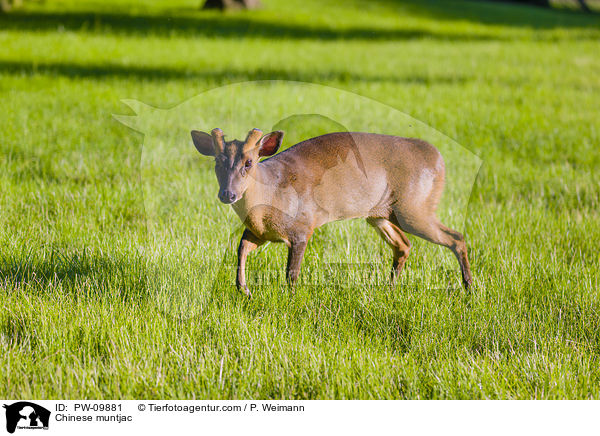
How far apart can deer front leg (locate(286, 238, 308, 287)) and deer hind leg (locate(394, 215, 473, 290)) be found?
41 cm

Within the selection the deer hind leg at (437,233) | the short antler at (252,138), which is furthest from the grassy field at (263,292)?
the short antler at (252,138)

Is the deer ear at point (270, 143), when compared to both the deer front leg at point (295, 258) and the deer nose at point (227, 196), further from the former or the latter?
the deer front leg at point (295, 258)

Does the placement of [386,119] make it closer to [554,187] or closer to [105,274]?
[105,274]

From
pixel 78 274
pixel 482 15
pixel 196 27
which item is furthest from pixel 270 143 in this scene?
pixel 482 15

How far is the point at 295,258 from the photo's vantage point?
7.39 ft

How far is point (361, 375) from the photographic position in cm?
238

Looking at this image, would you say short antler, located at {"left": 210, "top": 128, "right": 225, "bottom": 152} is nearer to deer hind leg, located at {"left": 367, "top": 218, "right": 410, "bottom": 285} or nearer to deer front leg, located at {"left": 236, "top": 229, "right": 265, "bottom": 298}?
deer front leg, located at {"left": 236, "top": 229, "right": 265, "bottom": 298}

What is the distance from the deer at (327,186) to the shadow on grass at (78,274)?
2.37 ft

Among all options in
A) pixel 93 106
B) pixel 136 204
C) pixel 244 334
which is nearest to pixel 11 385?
pixel 244 334

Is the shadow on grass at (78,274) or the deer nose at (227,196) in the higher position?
the deer nose at (227,196)

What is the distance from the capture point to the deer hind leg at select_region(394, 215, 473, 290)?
7.81 ft

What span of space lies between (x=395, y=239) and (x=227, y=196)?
0.85 m

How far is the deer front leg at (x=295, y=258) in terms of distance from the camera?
2.24 m
